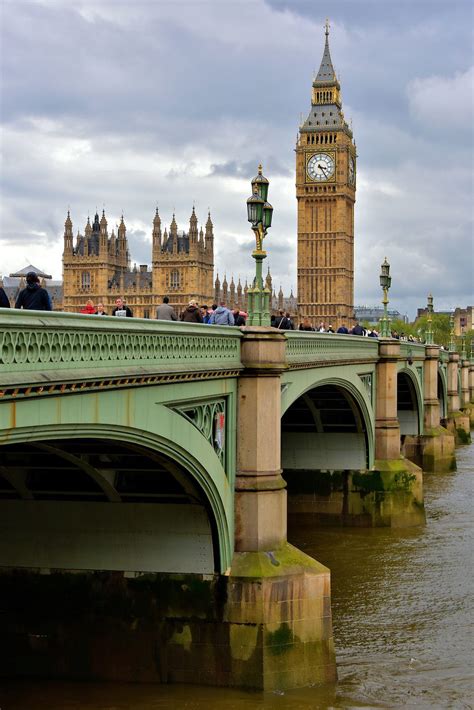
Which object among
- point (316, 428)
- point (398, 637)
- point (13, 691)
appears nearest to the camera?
point (13, 691)

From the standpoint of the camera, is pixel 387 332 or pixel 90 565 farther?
pixel 387 332

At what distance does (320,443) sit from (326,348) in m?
7.14

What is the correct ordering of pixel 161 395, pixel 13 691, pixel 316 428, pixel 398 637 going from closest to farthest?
pixel 161 395 → pixel 13 691 → pixel 398 637 → pixel 316 428

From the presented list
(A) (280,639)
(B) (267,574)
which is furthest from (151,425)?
(A) (280,639)

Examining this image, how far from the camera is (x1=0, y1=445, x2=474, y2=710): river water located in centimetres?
1487

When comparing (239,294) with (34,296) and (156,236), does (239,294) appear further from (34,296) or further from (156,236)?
(34,296)

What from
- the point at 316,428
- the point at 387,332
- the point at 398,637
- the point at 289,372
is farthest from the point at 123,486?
the point at 387,332

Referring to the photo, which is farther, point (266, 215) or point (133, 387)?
point (266, 215)

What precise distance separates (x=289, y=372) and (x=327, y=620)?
15.4 feet

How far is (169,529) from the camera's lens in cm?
1544

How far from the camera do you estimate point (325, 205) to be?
13225cm

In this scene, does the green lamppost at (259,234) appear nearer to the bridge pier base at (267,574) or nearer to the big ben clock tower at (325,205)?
the bridge pier base at (267,574)

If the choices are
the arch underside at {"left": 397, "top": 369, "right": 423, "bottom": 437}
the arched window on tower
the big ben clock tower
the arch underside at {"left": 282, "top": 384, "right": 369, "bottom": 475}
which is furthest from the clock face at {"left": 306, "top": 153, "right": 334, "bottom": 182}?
the arch underside at {"left": 282, "top": 384, "right": 369, "bottom": 475}

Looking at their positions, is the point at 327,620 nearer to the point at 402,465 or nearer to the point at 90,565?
the point at 90,565
